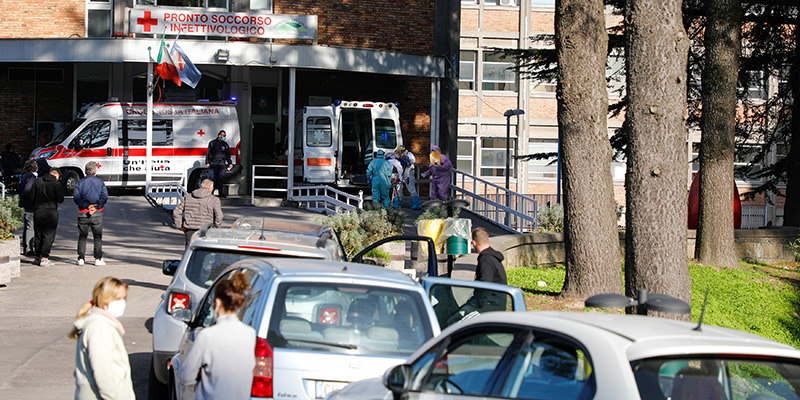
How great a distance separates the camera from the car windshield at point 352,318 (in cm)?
530

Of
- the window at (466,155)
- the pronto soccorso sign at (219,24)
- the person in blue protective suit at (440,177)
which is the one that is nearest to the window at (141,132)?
the pronto soccorso sign at (219,24)

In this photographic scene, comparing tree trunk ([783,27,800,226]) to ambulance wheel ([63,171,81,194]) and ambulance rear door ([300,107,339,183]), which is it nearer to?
ambulance rear door ([300,107,339,183])

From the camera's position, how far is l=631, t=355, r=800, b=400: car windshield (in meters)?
3.50

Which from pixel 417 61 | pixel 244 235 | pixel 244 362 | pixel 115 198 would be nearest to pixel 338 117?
pixel 417 61

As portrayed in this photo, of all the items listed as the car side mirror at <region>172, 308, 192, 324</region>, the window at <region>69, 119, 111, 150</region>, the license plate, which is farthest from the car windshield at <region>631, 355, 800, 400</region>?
the window at <region>69, 119, 111, 150</region>

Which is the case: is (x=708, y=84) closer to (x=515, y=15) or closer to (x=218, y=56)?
(x=218, y=56)

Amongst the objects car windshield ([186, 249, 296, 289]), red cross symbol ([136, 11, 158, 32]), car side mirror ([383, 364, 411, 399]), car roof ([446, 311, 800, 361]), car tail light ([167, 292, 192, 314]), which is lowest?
car tail light ([167, 292, 192, 314])

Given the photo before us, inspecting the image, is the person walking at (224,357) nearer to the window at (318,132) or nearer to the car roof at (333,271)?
the car roof at (333,271)

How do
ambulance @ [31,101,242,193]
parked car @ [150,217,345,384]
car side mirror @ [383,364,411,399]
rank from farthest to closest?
ambulance @ [31,101,242,193], parked car @ [150,217,345,384], car side mirror @ [383,364,411,399]

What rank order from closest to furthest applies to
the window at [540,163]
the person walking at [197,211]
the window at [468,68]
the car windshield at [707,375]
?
1. the car windshield at [707,375]
2. the person walking at [197,211]
3. the window at [468,68]
4. the window at [540,163]

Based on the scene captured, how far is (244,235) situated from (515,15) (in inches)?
1360

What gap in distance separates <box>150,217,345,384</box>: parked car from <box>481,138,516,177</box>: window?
3304 cm

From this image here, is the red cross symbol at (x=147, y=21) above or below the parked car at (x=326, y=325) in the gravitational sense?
above

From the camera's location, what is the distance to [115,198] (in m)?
22.9
